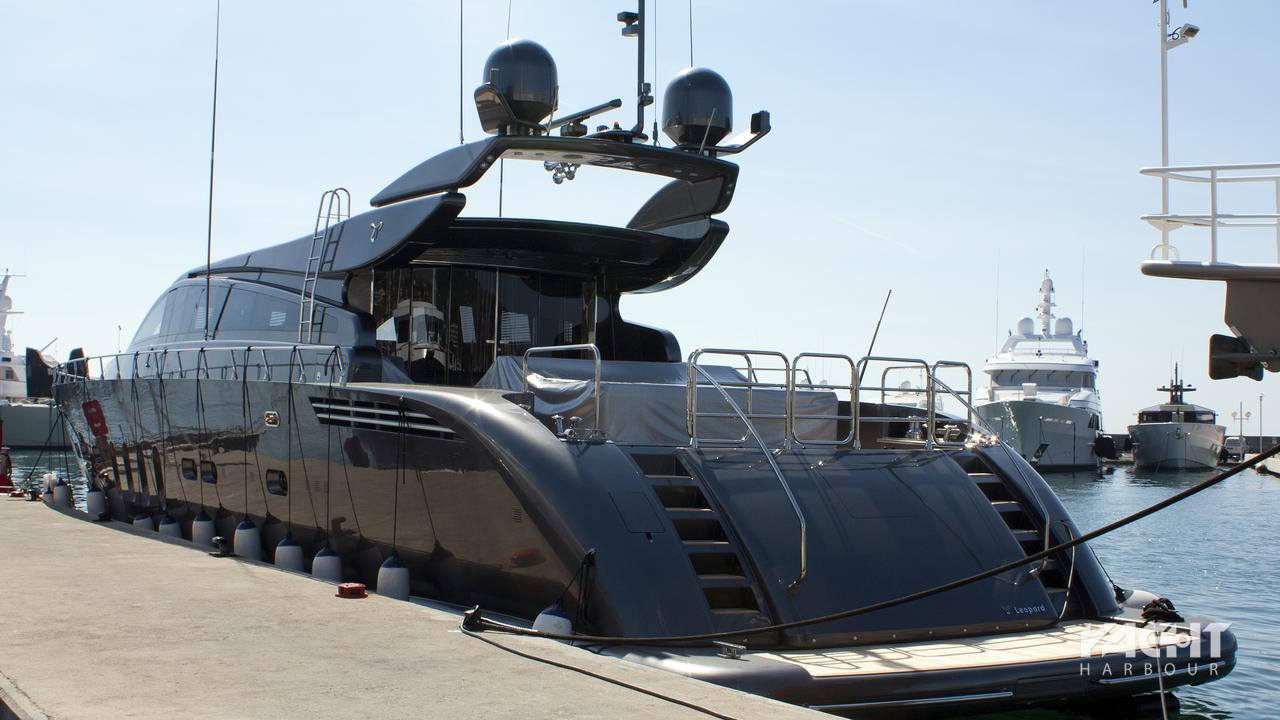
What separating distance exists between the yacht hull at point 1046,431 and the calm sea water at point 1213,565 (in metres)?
7.11

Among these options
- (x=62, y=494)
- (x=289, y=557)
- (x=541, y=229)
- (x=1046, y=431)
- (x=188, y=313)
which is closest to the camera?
(x=289, y=557)

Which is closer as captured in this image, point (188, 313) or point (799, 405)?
point (799, 405)

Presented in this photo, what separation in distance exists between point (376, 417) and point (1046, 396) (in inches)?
2149

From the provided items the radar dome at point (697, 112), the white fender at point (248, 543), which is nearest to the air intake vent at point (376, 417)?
the white fender at point (248, 543)

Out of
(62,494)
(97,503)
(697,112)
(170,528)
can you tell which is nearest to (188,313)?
(170,528)

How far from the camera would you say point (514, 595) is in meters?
7.33

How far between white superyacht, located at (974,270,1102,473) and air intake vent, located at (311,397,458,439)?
1781 inches

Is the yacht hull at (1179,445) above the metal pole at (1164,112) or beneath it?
beneath

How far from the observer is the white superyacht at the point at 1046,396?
52.7m

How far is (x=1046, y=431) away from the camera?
53.2m

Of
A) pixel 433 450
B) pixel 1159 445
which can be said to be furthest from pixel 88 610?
pixel 1159 445

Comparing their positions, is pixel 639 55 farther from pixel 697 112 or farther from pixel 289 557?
pixel 289 557

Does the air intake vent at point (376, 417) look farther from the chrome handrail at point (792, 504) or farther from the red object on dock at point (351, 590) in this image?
the chrome handrail at point (792, 504)

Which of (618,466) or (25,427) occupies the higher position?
(618,466)
